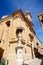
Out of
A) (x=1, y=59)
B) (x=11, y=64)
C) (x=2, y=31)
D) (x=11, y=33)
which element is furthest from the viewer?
(x=2, y=31)

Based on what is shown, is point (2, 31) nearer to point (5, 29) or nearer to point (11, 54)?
point (5, 29)

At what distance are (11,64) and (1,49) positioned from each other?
3008 millimetres

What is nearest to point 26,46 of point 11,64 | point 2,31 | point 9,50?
point 9,50

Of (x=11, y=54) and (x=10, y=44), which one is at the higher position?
(x=10, y=44)

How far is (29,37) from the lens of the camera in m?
25.5

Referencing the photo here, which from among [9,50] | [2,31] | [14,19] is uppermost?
[14,19]

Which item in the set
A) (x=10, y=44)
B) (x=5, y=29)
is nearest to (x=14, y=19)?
(x=5, y=29)

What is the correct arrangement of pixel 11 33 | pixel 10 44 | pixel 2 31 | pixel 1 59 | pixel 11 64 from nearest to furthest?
1. pixel 11 64
2. pixel 1 59
3. pixel 10 44
4. pixel 11 33
5. pixel 2 31

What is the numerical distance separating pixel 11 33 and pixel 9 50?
335 cm

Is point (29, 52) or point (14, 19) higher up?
point (14, 19)

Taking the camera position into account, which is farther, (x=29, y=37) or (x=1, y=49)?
(x=29, y=37)

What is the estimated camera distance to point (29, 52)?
864 inches

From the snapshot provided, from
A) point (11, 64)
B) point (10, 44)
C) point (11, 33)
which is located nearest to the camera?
point (11, 64)

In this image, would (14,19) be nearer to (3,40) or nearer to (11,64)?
(3,40)
